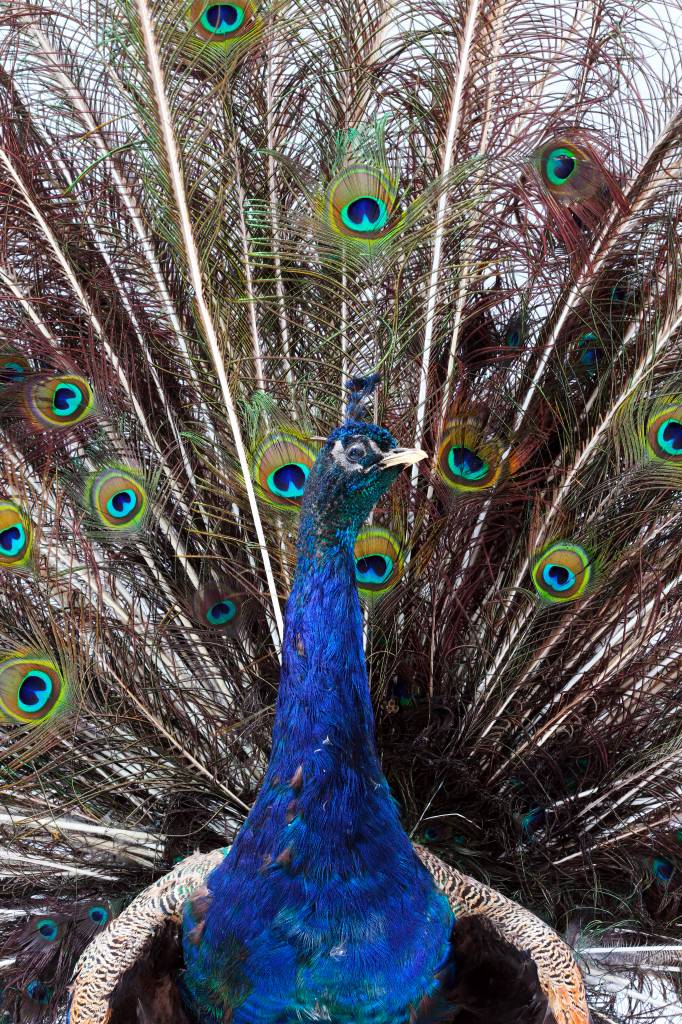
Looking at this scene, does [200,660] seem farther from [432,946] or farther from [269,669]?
[432,946]

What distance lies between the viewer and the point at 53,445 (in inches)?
62.1

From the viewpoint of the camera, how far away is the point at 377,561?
1.60m

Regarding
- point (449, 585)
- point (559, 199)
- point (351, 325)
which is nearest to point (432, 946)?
point (449, 585)

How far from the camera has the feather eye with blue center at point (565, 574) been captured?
1560 millimetres

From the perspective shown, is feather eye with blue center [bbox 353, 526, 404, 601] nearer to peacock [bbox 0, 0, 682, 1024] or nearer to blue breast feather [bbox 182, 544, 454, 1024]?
peacock [bbox 0, 0, 682, 1024]

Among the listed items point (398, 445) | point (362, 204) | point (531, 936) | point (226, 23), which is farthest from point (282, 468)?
point (531, 936)

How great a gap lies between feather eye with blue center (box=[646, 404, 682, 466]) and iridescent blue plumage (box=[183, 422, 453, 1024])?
1.96ft

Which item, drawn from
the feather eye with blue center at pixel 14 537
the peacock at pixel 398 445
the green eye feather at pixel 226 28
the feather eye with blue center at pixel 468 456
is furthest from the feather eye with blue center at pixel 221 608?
the green eye feather at pixel 226 28

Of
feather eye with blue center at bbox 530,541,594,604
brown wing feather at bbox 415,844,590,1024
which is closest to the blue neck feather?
brown wing feather at bbox 415,844,590,1024

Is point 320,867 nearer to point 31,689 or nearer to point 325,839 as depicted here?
point 325,839

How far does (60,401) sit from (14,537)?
0.76 ft

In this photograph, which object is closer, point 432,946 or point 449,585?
point 432,946

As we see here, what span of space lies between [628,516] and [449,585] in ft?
1.03

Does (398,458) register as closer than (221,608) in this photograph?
Yes
